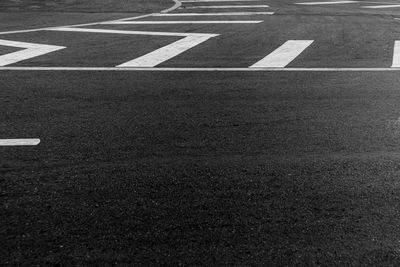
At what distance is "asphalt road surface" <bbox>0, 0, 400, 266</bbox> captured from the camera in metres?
3.53

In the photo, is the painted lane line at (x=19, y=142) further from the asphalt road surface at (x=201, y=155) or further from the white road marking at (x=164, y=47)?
the white road marking at (x=164, y=47)

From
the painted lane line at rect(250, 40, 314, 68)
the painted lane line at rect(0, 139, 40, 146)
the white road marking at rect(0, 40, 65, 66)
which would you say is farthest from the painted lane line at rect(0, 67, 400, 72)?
the painted lane line at rect(0, 139, 40, 146)

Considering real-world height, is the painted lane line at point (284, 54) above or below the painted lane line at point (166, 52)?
below

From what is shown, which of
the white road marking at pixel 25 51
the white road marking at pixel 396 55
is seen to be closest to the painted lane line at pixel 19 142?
the white road marking at pixel 25 51

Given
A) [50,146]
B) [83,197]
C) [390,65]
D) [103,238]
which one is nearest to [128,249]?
[103,238]

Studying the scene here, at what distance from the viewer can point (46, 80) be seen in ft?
26.5

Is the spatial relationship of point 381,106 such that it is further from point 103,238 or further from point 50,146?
point 103,238

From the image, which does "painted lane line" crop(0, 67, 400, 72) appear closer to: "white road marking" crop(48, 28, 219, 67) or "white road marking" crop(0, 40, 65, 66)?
"white road marking" crop(48, 28, 219, 67)

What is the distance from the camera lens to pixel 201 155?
4.98 metres

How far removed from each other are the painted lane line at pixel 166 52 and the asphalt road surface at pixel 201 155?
6 cm

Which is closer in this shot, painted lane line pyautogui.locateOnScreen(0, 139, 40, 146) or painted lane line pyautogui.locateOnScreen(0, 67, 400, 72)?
painted lane line pyautogui.locateOnScreen(0, 139, 40, 146)

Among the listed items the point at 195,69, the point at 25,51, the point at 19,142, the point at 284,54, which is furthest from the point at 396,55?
the point at 19,142

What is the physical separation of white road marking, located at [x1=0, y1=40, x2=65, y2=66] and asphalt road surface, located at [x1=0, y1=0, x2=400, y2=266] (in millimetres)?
59

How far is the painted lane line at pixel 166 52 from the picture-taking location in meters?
9.40
